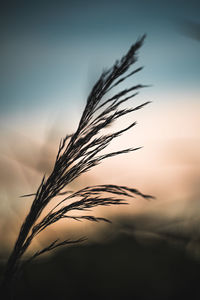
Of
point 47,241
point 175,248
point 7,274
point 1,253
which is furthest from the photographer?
point 175,248

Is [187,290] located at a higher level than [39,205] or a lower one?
lower

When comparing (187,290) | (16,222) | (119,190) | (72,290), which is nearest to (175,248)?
(187,290)

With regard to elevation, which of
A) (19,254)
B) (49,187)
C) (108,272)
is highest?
(49,187)

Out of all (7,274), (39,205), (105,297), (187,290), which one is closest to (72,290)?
(105,297)

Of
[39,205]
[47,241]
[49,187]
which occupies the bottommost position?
[47,241]

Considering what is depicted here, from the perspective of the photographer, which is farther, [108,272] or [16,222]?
[108,272]

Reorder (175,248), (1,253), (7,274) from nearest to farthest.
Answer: (7,274)
(1,253)
(175,248)

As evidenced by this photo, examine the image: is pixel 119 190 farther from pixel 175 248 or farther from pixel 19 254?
pixel 175 248

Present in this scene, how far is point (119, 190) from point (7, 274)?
A: 0.71 m

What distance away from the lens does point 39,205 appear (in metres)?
0.89

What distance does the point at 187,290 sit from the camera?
108 inches

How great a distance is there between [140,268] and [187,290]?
0.80m

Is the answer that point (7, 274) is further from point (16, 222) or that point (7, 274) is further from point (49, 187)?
point (16, 222)

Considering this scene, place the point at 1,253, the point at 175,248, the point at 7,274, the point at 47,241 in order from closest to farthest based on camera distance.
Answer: the point at 7,274
the point at 47,241
the point at 1,253
the point at 175,248
